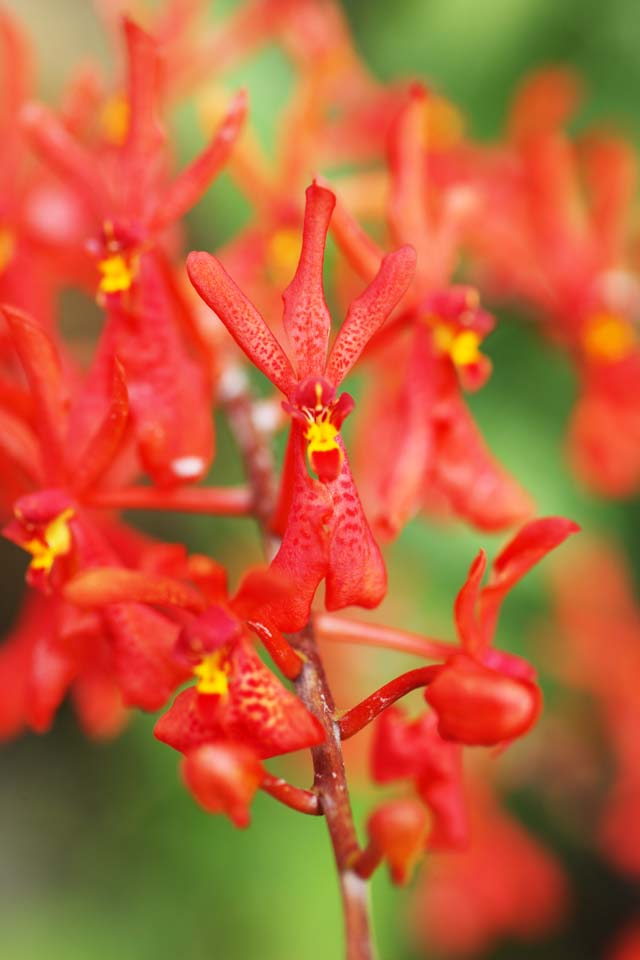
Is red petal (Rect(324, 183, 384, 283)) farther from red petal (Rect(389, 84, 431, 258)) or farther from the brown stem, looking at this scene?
the brown stem

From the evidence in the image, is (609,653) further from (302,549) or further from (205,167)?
(302,549)

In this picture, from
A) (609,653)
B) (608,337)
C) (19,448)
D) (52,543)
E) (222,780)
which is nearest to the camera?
(222,780)

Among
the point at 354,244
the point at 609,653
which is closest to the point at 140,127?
the point at 354,244

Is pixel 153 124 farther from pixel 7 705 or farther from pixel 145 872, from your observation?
pixel 145 872

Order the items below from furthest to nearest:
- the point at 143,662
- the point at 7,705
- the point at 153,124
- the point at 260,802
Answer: the point at 260,802, the point at 7,705, the point at 153,124, the point at 143,662

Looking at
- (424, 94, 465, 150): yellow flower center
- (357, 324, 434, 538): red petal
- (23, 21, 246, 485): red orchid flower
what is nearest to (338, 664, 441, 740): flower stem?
(357, 324, 434, 538): red petal

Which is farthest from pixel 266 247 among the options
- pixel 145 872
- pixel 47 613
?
pixel 145 872

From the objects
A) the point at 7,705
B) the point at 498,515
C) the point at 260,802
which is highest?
the point at 498,515
